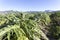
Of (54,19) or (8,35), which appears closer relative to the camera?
(8,35)

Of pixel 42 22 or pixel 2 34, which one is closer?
pixel 2 34

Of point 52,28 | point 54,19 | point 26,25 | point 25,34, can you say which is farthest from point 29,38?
point 54,19

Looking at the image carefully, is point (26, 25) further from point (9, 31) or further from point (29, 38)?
point (9, 31)

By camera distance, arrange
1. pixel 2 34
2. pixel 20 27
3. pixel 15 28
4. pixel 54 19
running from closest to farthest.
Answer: pixel 2 34 → pixel 15 28 → pixel 20 27 → pixel 54 19

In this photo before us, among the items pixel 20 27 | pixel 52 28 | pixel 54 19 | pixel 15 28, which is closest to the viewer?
pixel 15 28

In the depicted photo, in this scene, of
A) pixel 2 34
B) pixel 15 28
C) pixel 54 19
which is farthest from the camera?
pixel 54 19

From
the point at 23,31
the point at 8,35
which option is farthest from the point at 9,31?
the point at 23,31

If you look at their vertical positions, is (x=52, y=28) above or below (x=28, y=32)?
below

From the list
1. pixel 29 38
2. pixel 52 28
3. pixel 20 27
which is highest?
pixel 20 27

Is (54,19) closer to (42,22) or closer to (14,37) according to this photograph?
(42,22)
